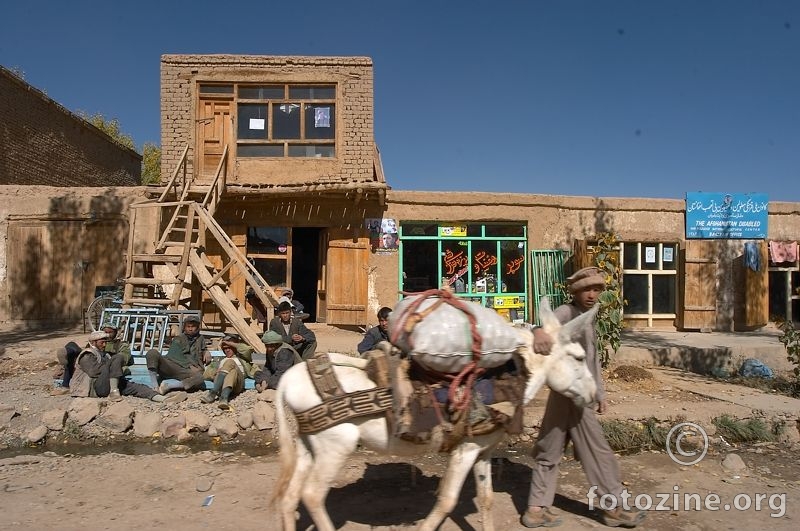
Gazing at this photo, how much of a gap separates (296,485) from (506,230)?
9291 mm

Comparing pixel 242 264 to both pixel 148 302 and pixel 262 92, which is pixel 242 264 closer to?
pixel 148 302

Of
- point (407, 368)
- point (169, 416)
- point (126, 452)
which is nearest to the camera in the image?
point (407, 368)

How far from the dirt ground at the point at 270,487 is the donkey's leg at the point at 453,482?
22.4 inches

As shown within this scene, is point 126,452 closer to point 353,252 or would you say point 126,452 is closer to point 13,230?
point 353,252

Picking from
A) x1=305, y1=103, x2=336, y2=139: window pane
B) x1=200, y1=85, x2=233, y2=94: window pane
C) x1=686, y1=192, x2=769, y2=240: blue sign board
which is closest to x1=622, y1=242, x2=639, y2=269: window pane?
x1=686, y1=192, x2=769, y2=240: blue sign board

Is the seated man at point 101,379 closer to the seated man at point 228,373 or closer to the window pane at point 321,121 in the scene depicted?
the seated man at point 228,373

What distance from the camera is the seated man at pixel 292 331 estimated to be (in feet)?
22.9

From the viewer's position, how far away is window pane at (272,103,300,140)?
446 inches

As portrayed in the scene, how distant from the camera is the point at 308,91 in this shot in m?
11.4

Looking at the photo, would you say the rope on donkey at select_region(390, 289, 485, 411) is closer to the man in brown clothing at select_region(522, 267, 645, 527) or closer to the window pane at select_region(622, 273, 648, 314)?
the man in brown clothing at select_region(522, 267, 645, 527)

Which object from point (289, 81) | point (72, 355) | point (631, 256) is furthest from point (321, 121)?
point (631, 256)

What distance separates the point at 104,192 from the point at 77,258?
1442 millimetres

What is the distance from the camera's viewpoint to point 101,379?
6211 millimetres

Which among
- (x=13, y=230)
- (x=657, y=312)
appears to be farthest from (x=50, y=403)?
(x=657, y=312)
